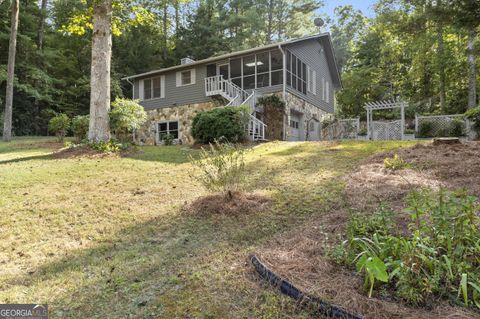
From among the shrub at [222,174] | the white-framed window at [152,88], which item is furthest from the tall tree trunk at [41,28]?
the shrub at [222,174]

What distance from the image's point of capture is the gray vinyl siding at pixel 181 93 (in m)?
17.9

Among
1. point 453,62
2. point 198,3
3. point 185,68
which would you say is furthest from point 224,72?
point 198,3

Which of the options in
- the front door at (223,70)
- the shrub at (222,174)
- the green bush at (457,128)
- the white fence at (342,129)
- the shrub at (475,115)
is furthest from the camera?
the front door at (223,70)

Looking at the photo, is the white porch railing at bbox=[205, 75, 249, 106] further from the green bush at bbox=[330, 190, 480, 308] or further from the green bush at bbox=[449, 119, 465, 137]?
the green bush at bbox=[330, 190, 480, 308]

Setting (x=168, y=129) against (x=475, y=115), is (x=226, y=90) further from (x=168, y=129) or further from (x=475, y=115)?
(x=475, y=115)

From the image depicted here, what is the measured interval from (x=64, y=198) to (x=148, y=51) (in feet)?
75.9

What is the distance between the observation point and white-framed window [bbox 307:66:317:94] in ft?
62.0

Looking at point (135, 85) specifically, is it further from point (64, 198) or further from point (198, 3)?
point (64, 198)

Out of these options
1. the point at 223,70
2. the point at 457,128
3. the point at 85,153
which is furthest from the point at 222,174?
the point at 223,70

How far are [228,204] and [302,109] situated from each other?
13.8m

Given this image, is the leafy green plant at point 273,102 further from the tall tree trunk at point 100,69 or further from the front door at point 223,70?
the tall tree trunk at point 100,69

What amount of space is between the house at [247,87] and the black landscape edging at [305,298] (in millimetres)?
11249

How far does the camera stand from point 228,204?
472 cm

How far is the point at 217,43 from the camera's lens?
2666 cm
